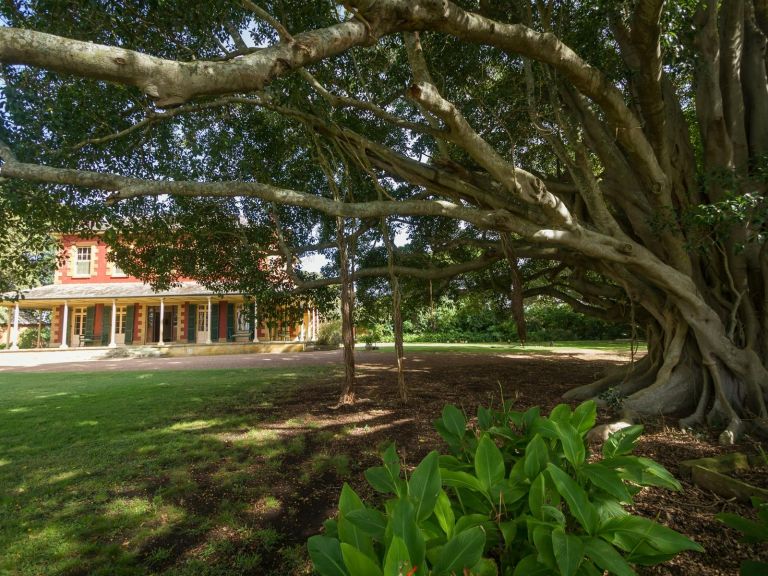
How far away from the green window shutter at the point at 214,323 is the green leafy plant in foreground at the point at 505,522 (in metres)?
25.5

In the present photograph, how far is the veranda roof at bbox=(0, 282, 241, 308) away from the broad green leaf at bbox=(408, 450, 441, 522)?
2401 cm

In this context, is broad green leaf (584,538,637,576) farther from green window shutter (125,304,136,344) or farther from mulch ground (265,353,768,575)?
green window shutter (125,304,136,344)

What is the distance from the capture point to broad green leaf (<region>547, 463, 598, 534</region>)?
119 centimetres

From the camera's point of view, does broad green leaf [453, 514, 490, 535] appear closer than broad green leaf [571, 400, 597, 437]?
Yes

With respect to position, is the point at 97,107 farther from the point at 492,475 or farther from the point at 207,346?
the point at 207,346

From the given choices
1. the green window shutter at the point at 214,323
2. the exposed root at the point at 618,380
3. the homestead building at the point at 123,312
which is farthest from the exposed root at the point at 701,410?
the green window shutter at the point at 214,323

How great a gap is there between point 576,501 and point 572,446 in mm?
291

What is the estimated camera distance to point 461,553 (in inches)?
39.5

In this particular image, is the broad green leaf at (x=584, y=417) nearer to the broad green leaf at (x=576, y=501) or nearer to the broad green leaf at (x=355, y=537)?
the broad green leaf at (x=576, y=501)

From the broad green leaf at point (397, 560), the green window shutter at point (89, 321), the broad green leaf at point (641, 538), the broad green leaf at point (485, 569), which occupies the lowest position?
the broad green leaf at point (485, 569)

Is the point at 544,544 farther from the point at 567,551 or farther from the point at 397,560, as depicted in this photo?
the point at 397,560

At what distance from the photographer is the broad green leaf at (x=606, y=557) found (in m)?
1.00

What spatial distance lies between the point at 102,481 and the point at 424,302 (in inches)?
370

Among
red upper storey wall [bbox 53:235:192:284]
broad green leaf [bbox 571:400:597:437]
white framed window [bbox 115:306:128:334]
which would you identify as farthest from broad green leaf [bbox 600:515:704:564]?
red upper storey wall [bbox 53:235:192:284]
